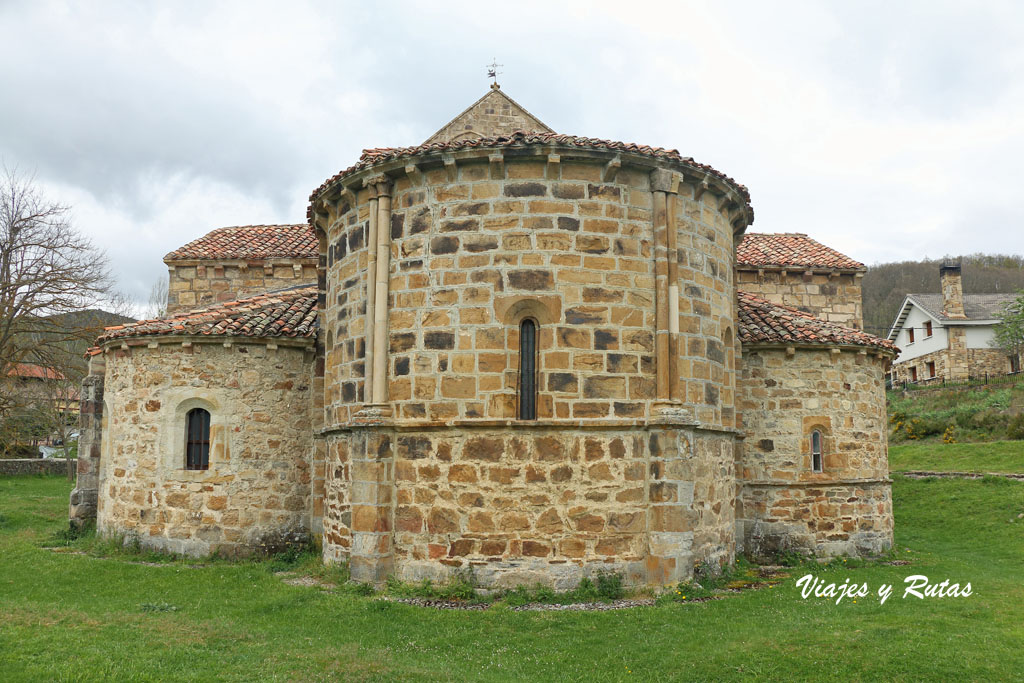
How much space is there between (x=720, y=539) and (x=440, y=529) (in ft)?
14.6

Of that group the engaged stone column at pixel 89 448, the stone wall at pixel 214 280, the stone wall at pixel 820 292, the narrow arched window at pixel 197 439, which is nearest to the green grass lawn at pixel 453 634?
the narrow arched window at pixel 197 439

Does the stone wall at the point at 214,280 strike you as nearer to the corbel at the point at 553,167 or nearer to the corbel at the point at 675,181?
the corbel at the point at 553,167

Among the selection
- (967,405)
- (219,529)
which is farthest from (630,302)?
(967,405)

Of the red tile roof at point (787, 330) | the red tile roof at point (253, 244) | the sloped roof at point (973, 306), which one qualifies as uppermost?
the sloped roof at point (973, 306)

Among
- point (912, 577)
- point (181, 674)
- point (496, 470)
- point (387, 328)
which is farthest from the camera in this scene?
point (912, 577)

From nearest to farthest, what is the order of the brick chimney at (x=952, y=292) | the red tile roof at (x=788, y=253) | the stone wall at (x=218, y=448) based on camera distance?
1. the stone wall at (x=218, y=448)
2. the red tile roof at (x=788, y=253)
3. the brick chimney at (x=952, y=292)

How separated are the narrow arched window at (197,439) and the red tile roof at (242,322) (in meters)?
1.52

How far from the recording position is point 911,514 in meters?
20.0

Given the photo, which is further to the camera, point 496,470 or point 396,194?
point 396,194

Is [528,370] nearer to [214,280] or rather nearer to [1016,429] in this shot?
[214,280]

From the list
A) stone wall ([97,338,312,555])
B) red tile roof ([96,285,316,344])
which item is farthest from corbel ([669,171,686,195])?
stone wall ([97,338,312,555])

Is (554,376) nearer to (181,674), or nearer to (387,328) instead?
(387,328)

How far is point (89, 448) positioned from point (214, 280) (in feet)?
19.1

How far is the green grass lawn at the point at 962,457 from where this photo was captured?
24.8 meters
